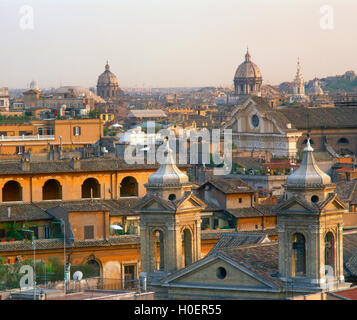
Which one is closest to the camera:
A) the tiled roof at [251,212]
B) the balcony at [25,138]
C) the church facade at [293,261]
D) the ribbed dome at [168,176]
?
the church facade at [293,261]

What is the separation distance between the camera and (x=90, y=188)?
151ft

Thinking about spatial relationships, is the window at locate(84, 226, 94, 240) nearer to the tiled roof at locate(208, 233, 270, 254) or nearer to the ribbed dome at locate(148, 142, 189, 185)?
the tiled roof at locate(208, 233, 270, 254)

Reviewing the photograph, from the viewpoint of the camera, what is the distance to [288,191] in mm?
30234

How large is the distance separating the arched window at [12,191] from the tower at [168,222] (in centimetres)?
1301

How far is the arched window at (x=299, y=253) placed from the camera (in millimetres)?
29938

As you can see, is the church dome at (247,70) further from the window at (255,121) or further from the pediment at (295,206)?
the pediment at (295,206)

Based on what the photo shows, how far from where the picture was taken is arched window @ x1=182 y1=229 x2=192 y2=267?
32.2 metres

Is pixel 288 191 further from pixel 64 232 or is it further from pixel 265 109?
pixel 265 109

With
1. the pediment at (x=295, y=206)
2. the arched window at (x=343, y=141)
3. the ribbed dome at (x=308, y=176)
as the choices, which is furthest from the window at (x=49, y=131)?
the pediment at (x=295, y=206)

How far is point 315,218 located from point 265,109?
6605cm

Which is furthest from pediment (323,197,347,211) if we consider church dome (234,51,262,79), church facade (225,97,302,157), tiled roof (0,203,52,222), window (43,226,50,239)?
church dome (234,51,262,79)

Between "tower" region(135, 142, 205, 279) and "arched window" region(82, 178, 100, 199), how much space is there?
45.0ft
